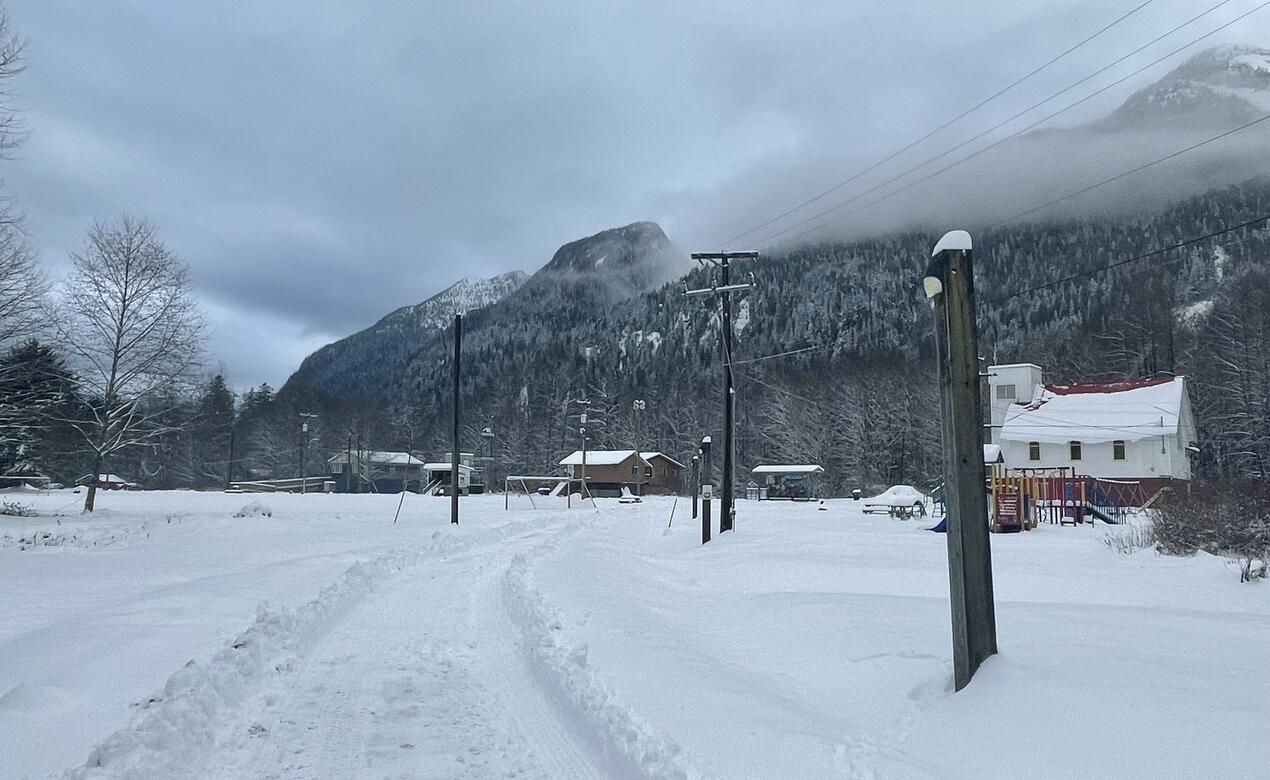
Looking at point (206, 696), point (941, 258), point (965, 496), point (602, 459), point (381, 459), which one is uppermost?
point (381, 459)

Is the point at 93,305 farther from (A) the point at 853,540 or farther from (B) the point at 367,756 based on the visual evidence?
(B) the point at 367,756

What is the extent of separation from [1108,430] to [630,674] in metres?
50.0

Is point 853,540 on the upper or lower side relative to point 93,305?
lower

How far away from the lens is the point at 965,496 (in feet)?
19.5

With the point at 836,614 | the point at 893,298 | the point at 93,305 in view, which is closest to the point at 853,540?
the point at 836,614

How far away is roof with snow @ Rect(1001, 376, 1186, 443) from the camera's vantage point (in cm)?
4695

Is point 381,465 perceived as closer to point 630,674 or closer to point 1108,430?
point 1108,430

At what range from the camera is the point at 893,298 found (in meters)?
160

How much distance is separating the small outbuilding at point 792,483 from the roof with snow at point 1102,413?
1826 cm

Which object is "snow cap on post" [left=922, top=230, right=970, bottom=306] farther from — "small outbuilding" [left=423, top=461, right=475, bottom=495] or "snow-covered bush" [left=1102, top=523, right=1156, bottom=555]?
"small outbuilding" [left=423, top=461, right=475, bottom=495]

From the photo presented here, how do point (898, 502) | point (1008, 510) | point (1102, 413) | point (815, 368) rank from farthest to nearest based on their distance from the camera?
point (815, 368) → point (1102, 413) → point (898, 502) → point (1008, 510)

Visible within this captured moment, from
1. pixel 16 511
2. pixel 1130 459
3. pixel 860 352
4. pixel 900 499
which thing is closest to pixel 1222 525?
pixel 900 499

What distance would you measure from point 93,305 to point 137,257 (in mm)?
2473

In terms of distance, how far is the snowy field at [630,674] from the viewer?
15.9ft
